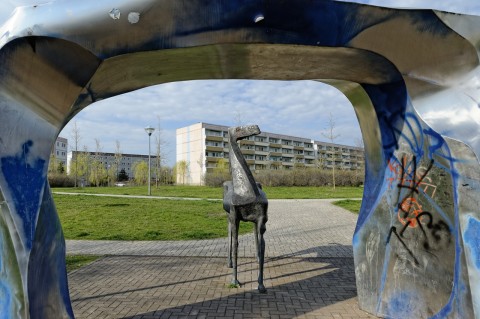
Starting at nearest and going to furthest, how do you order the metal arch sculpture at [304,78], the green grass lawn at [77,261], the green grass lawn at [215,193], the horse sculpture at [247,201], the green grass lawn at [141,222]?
1. the metal arch sculpture at [304,78]
2. the horse sculpture at [247,201]
3. the green grass lawn at [77,261]
4. the green grass lawn at [141,222]
5. the green grass lawn at [215,193]

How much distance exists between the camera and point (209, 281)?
20.1 feet

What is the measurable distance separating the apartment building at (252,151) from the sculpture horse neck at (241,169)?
179 ft

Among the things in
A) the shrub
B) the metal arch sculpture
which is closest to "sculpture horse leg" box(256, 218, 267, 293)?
the metal arch sculpture

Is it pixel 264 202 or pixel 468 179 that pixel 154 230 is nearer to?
pixel 264 202

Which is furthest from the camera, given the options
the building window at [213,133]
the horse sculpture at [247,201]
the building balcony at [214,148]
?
the building window at [213,133]

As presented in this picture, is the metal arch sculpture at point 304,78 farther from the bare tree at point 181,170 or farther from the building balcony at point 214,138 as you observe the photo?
the building balcony at point 214,138

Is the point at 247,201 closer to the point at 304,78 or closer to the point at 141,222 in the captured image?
the point at 304,78

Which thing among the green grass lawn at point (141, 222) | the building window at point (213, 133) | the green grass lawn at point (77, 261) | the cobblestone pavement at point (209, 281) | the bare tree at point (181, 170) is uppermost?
the building window at point (213, 133)

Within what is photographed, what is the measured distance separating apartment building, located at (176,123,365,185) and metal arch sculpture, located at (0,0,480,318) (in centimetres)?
5587

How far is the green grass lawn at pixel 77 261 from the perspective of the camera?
7.30 m

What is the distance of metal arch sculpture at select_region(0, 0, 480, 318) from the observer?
3.18 m

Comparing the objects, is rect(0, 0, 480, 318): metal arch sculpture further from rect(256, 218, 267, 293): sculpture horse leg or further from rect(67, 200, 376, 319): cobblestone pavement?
rect(256, 218, 267, 293): sculpture horse leg

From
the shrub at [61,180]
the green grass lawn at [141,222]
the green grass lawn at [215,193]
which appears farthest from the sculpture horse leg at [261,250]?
the shrub at [61,180]

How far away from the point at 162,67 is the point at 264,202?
2.77 m
